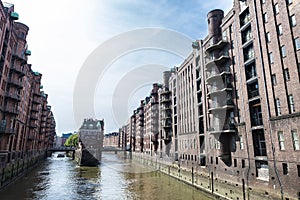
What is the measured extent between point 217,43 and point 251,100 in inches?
468

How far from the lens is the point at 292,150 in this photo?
62.9 feet

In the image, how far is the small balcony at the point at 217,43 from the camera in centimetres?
3149

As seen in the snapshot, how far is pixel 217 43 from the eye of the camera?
33.0 meters

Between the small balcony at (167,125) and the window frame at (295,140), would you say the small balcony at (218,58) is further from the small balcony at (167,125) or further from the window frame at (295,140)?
the small balcony at (167,125)

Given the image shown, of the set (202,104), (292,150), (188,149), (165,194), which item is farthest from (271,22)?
(188,149)

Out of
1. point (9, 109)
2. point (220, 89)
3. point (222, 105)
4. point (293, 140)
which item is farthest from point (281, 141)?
point (9, 109)

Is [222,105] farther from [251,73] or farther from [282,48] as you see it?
[282,48]

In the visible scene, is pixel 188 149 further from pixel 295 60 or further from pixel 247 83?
pixel 295 60

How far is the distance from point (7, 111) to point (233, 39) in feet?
128

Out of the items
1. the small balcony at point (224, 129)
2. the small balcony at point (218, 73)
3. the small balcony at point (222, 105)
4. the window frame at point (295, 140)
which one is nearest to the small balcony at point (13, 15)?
the small balcony at point (218, 73)

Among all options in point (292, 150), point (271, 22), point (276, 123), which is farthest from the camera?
point (271, 22)

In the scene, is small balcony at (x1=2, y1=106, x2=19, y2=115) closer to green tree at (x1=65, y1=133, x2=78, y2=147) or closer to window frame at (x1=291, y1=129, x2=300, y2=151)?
window frame at (x1=291, y1=129, x2=300, y2=151)

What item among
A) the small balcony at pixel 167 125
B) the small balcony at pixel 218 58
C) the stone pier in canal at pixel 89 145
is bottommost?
the stone pier in canal at pixel 89 145

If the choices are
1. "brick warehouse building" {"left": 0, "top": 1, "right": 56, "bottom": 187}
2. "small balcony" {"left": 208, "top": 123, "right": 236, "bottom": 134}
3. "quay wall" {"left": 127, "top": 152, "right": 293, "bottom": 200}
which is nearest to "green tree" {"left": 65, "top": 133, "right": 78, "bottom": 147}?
"brick warehouse building" {"left": 0, "top": 1, "right": 56, "bottom": 187}
